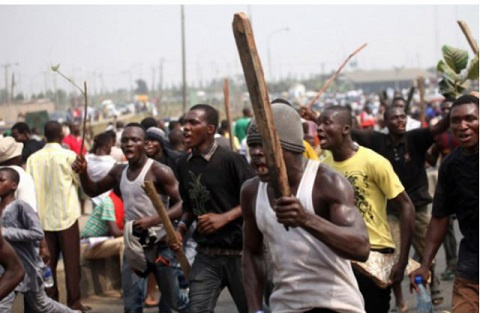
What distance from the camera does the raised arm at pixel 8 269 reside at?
5.45 metres

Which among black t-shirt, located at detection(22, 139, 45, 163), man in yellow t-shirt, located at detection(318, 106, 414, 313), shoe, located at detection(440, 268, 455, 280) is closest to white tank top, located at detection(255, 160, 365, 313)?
man in yellow t-shirt, located at detection(318, 106, 414, 313)

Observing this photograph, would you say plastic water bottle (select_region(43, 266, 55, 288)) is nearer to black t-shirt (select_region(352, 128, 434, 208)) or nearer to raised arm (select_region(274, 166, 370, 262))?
black t-shirt (select_region(352, 128, 434, 208))

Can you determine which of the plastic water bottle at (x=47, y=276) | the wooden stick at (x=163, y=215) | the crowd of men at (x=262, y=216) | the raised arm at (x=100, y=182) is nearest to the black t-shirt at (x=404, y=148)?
the crowd of men at (x=262, y=216)

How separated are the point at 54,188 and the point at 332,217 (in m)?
5.66

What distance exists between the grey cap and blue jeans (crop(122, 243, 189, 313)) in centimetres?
351

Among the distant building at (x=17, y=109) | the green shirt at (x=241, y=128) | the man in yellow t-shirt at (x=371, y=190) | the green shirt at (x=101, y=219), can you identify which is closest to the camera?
the man in yellow t-shirt at (x=371, y=190)

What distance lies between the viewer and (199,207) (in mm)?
7113

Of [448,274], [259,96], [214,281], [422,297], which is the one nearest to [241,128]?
[448,274]

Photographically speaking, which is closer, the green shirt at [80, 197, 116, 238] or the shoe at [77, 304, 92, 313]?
the shoe at [77, 304, 92, 313]

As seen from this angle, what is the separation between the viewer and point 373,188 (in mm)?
6801

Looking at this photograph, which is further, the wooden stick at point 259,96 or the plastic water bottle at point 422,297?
the plastic water bottle at point 422,297

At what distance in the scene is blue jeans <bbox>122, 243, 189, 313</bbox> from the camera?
7969mm

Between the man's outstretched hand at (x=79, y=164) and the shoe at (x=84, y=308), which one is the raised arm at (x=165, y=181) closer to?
the man's outstretched hand at (x=79, y=164)

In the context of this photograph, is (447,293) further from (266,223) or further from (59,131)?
(266,223)
